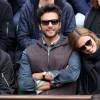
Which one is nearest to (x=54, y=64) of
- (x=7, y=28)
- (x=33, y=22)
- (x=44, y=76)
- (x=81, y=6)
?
(x=44, y=76)

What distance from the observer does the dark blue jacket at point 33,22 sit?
18.2ft

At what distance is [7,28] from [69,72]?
1.25 m

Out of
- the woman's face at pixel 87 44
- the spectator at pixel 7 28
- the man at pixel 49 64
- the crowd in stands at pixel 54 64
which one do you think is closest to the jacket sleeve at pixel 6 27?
the spectator at pixel 7 28

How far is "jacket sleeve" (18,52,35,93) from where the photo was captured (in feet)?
15.4

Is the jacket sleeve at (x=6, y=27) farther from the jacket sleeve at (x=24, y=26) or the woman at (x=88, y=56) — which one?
the woman at (x=88, y=56)

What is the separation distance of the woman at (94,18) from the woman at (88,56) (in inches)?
24.9

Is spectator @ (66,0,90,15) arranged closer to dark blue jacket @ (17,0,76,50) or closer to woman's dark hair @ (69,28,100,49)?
dark blue jacket @ (17,0,76,50)

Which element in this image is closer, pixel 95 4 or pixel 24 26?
pixel 95 4

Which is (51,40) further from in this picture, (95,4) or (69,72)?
(95,4)

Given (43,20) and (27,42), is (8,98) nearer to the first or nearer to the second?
(43,20)

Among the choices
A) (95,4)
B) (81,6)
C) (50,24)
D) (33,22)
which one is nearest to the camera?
(50,24)

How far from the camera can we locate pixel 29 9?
561cm

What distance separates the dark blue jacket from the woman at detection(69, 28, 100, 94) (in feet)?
2.69

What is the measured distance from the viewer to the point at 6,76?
15.6ft
